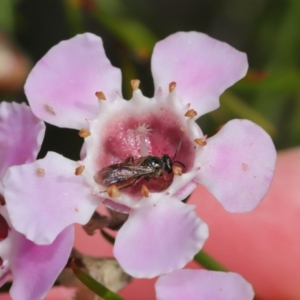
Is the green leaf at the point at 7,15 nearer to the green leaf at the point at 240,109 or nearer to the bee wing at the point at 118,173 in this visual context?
the green leaf at the point at 240,109

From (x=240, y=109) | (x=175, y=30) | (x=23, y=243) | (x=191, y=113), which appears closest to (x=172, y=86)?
(x=191, y=113)

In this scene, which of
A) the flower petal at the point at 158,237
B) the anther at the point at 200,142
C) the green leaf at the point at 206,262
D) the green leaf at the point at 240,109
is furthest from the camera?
the green leaf at the point at 240,109

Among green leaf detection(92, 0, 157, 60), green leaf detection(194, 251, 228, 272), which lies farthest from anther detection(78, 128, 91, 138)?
green leaf detection(92, 0, 157, 60)

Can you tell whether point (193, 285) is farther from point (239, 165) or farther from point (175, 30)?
point (175, 30)

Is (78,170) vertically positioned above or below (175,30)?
above

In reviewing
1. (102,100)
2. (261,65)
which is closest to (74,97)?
(102,100)

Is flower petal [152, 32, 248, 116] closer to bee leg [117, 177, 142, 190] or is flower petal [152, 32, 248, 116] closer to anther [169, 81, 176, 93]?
anther [169, 81, 176, 93]

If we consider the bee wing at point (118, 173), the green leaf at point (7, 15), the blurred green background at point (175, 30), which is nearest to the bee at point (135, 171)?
the bee wing at point (118, 173)

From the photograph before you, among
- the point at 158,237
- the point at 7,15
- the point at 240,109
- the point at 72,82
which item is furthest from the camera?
the point at 7,15

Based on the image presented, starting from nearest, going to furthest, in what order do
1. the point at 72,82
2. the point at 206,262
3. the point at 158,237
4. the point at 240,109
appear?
1. the point at 158,237
2. the point at 72,82
3. the point at 206,262
4. the point at 240,109
